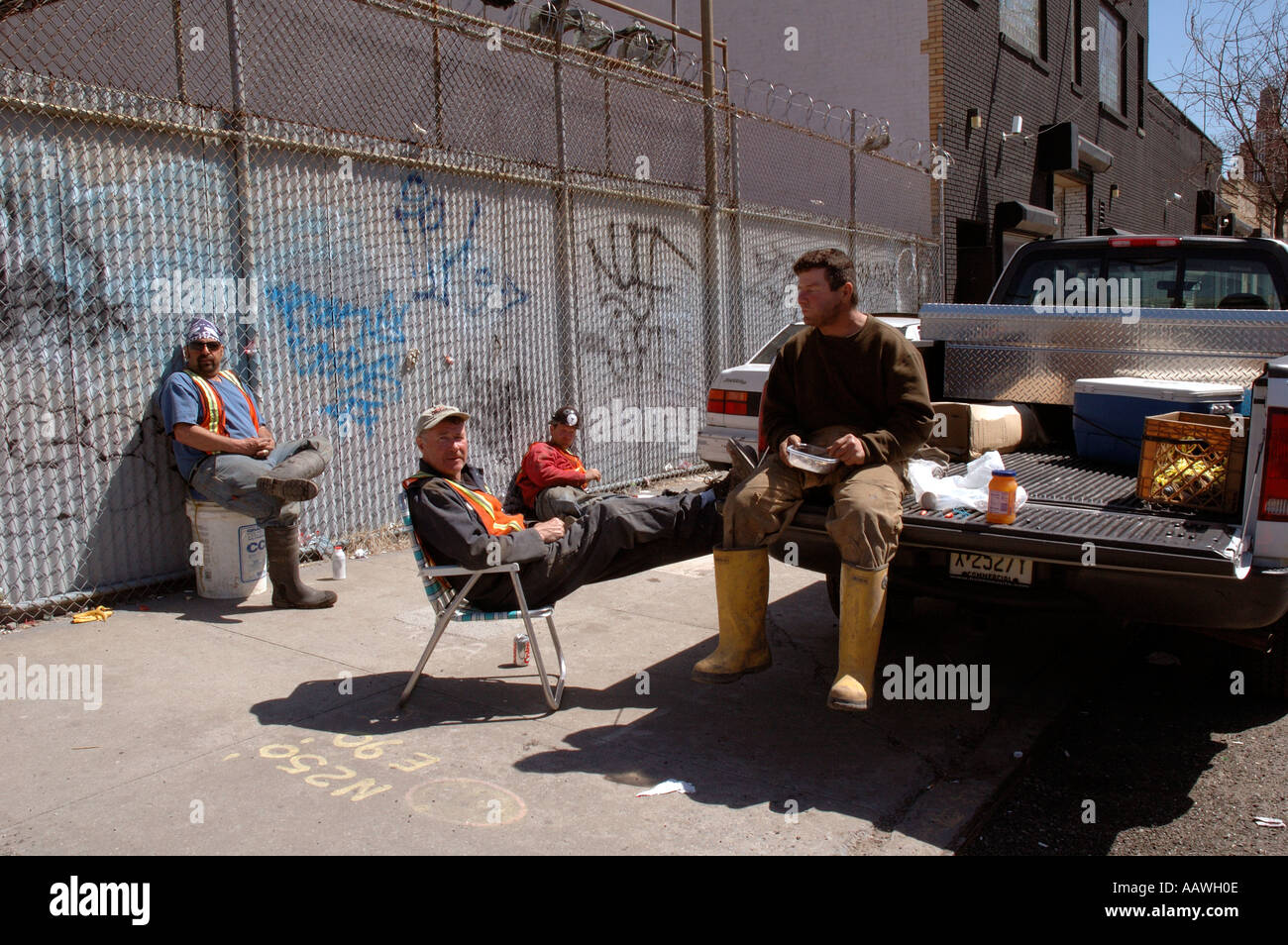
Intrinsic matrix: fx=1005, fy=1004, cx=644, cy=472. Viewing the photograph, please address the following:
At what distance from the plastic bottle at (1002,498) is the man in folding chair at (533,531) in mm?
1161

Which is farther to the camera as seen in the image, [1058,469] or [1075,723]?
[1058,469]

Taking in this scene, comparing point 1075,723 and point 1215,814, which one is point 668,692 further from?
point 1215,814

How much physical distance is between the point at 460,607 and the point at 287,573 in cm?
182

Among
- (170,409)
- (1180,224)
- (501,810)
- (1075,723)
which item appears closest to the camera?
(501,810)

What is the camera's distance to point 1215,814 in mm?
3561

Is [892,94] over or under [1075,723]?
over

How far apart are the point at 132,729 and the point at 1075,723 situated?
13.0 feet

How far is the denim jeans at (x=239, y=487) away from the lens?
18.3ft

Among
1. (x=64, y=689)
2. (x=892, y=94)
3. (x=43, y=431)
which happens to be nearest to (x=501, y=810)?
(x=64, y=689)

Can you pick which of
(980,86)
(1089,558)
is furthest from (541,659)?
(980,86)

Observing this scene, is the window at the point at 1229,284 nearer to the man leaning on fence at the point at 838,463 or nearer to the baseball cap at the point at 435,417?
the man leaning on fence at the point at 838,463

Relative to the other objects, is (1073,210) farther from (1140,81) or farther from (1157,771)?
(1157,771)

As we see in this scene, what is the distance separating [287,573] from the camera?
565 cm

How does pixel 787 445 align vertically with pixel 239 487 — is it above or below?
above
